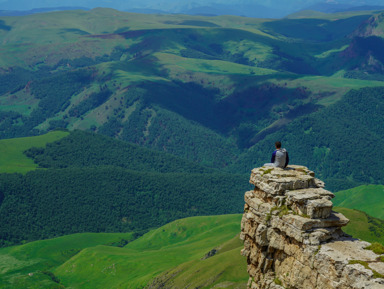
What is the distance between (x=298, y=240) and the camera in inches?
1893

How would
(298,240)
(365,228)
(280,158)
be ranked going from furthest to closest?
(365,228) → (280,158) → (298,240)

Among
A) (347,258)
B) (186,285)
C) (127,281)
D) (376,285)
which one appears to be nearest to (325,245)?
(347,258)

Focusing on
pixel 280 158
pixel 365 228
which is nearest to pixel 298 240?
pixel 280 158

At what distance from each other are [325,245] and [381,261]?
4.95 meters

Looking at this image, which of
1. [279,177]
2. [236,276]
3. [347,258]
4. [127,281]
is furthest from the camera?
[127,281]

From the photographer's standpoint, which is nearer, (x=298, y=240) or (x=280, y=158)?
(x=298, y=240)

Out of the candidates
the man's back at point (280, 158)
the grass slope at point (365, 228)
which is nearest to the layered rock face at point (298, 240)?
the man's back at point (280, 158)

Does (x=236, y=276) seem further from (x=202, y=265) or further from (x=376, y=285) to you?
(x=376, y=285)

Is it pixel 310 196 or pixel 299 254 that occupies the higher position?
pixel 310 196

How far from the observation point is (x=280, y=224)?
2000 inches

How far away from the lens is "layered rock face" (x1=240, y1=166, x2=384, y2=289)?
144ft

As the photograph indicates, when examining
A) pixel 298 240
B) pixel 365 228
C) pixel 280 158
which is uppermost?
pixel 280 158

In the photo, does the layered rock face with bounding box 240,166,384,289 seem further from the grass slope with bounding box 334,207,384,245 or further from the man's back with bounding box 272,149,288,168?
the grass slope with bounding box 334,207,384,245

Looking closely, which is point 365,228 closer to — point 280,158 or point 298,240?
point 280,158
